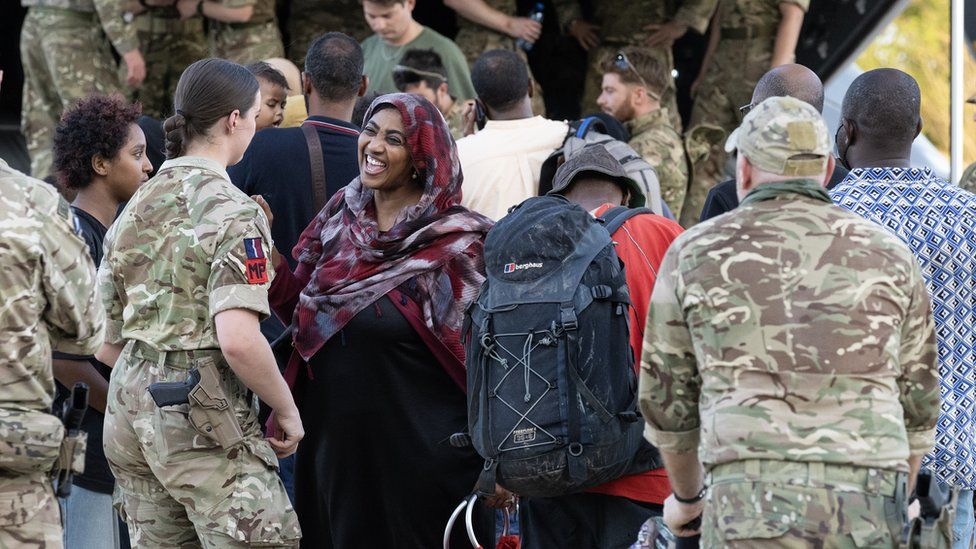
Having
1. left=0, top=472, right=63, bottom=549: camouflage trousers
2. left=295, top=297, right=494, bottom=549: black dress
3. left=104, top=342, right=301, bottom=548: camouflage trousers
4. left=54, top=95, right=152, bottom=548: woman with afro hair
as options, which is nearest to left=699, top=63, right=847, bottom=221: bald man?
left=295, top=297, right=494, bottom=549: black dress

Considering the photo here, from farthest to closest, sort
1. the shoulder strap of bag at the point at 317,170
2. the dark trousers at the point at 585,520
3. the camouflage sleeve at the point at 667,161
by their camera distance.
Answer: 1. the camouflage sleeve at the point at 667,161
2. the shoulder strap of bag at the point at 317,170
3. the dark trousers at the point at 585,520

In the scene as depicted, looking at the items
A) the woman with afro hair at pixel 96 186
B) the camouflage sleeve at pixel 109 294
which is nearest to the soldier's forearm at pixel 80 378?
the woman with afro hair at pixel 96 186

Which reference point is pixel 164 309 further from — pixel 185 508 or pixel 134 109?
pixel 134 109

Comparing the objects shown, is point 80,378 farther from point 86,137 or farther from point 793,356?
point 793,356

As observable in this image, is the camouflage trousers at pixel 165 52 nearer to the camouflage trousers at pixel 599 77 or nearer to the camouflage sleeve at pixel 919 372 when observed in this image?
the camouflage trousers at pixel 599 77

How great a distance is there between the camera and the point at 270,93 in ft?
16.5

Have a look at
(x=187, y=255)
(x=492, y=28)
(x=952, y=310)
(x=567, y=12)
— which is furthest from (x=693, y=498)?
(x=567, y=12)

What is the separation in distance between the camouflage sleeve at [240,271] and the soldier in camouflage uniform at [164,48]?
4.65 metres

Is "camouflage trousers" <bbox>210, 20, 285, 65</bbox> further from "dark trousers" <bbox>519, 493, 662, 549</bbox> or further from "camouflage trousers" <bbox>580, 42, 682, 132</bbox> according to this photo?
"dark trousers" <bbox>519, 493, 662, 549</bbox>

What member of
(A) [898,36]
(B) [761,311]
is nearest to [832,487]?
(B) [761,311]

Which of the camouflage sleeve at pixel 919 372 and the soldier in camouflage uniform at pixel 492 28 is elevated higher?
the soldier in camouflage uniform at pixel 492 28

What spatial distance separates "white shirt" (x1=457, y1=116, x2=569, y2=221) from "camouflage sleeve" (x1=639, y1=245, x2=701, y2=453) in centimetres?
198

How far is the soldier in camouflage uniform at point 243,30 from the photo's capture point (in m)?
7.16

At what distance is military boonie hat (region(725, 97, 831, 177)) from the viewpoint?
2.69 m
